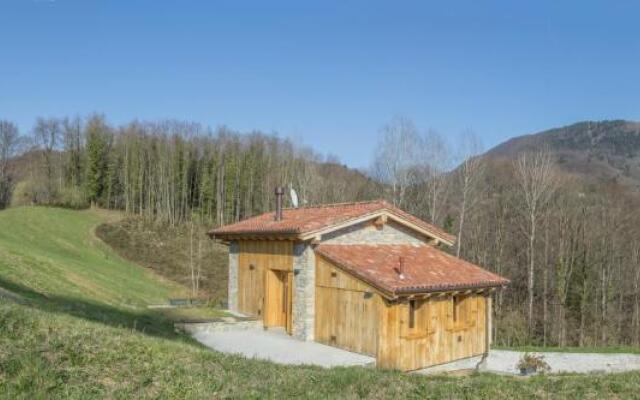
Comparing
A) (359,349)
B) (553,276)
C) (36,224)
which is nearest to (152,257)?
(36,224)

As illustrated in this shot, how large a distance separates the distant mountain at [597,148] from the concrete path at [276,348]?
5822cm

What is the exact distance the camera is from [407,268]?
46.9 ft

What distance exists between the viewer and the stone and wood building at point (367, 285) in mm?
13094

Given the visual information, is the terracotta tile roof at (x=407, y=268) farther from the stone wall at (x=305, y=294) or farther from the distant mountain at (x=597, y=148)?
the distant mountain at (x=597, y=148)

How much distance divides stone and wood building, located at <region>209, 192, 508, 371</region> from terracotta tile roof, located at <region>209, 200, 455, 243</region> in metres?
0.03

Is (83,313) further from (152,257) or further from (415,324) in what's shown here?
(152,257)

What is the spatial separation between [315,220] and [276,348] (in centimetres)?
367

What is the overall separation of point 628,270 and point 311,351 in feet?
84.5

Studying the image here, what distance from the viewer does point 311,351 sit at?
44.8ft

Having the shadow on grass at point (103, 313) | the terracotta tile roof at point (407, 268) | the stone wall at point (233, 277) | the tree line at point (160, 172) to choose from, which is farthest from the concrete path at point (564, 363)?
the tree line at point (160, 172)

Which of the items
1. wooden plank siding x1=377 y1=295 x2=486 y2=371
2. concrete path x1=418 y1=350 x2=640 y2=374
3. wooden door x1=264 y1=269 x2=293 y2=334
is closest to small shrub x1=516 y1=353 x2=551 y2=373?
concrete path x1=418 y1=350 x2=640 y2=374

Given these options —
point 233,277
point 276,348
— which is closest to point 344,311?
point 276,348

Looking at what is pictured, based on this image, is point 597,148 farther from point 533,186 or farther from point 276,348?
point 276,348

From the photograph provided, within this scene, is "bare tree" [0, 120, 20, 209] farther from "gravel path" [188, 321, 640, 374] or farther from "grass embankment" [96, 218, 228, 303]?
"gravel path" [188, 321, 640, 374]
